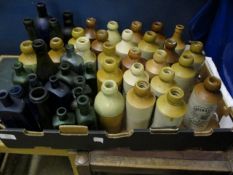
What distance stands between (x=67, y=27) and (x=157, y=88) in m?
0.41

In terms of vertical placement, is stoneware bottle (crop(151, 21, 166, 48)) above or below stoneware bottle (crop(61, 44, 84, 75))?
above

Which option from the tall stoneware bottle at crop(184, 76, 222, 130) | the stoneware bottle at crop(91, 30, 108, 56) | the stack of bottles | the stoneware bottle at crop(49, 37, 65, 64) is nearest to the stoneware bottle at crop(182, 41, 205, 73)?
the stack of bottles

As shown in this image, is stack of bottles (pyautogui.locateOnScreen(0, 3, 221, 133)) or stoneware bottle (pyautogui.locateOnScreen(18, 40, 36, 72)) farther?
stoneware bottle (pyautogui.locateOnScreen(18, 40, 36, 72))

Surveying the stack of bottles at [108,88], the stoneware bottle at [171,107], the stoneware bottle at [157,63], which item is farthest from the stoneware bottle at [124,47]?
the stoneware bottle at [171,107]

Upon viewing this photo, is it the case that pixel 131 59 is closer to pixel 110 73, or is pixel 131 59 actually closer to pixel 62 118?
pixel 110 73

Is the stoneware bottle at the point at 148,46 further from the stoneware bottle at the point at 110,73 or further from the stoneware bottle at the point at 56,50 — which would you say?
the stoneware bottle at the point at 56,50

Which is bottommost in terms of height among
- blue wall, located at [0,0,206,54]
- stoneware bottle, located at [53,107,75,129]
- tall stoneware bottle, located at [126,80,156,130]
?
stoneware bottle, located at [53,107,75,129]

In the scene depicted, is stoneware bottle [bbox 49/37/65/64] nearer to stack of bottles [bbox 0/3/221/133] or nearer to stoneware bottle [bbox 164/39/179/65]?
stack of bottles [bbox 0/3/221/133]

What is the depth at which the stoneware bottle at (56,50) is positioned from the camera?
2.39 ft

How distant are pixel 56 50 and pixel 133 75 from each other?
0.27m

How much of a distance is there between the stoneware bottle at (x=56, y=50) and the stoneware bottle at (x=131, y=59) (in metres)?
0.20

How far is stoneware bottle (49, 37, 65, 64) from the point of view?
729 mm

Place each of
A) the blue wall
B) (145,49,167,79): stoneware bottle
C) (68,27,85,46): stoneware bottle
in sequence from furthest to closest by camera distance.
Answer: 1. the blue wall
2. (68,27,85,46): stoneware bottle
3. (145,49,167,79): stoneware bottle

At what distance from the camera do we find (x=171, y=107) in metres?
0.58
